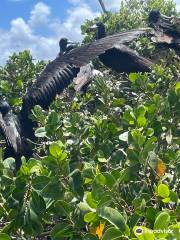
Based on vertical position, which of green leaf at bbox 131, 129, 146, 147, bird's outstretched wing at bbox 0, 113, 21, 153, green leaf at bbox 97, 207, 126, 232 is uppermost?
bird's outstretched wing at bbox 0, 113, 21, 153

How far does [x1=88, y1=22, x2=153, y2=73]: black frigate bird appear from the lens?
18.0 ft

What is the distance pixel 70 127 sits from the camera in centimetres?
261

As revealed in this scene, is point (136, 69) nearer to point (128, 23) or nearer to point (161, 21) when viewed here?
point (161, 21)

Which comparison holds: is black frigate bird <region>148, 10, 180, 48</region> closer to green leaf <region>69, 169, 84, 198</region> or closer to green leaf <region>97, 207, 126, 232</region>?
green leaf <region>69, 169, 84, 198</region>

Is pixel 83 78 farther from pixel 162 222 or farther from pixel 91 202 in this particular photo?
pixel 162 222

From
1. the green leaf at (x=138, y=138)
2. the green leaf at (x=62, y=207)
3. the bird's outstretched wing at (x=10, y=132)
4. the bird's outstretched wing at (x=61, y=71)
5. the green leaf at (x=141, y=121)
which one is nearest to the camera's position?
the green leaf at (x=62, y=207)

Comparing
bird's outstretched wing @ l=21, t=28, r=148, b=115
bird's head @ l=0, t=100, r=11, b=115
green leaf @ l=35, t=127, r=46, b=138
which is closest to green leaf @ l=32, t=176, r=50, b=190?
green leaf @ l=35, t=127, r=46, b=138

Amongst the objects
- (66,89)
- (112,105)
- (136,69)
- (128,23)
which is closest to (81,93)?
(66,89)

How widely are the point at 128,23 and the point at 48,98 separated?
610cm

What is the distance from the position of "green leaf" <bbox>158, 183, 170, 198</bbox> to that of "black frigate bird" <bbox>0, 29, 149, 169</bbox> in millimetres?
2715

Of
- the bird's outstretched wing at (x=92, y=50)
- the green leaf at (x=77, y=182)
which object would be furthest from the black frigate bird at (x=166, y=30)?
the green leaf at (x=77, y=182)

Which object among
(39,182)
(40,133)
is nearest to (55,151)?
(39,182)

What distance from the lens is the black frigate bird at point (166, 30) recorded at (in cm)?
684

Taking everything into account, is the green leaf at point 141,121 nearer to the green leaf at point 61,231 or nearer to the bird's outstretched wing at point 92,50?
the green leaf at point 61,231
